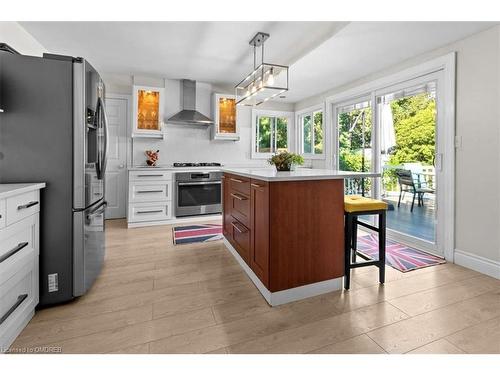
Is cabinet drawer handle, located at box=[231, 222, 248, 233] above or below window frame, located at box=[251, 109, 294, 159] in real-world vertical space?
below

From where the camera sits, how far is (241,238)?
2508 millimetres

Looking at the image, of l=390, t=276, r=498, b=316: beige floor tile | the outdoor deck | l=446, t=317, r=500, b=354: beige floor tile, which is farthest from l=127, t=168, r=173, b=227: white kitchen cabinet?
l=446, t=317, r=500, b=354: beige floor tile

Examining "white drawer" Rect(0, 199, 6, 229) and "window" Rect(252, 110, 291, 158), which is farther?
"window" Rect(252, 110, 291, 158)

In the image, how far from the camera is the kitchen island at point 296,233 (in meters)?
1.88

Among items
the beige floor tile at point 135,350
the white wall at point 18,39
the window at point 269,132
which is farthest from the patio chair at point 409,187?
the white wall at point 18,39

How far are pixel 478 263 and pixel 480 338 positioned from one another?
1.27 meters

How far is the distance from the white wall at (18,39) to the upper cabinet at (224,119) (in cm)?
256

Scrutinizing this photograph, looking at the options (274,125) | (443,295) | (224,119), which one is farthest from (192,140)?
(443,295)

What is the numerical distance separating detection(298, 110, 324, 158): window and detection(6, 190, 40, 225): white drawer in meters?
4.30

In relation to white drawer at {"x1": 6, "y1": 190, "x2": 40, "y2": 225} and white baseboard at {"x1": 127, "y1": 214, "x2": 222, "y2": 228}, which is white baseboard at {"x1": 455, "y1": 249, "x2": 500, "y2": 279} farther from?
white drawer at {"x1": 6, "y1": 190, "x2": 40, "y2": 225}

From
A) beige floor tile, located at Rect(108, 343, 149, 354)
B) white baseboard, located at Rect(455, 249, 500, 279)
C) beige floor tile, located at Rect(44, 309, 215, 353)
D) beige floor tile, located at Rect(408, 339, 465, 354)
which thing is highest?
white baseboard, located at Rect(455, 249, 500, 279)

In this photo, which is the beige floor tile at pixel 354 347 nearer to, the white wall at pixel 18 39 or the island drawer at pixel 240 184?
the island drawer at pixel 240 184

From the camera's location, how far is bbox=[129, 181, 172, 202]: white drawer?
4.14m
